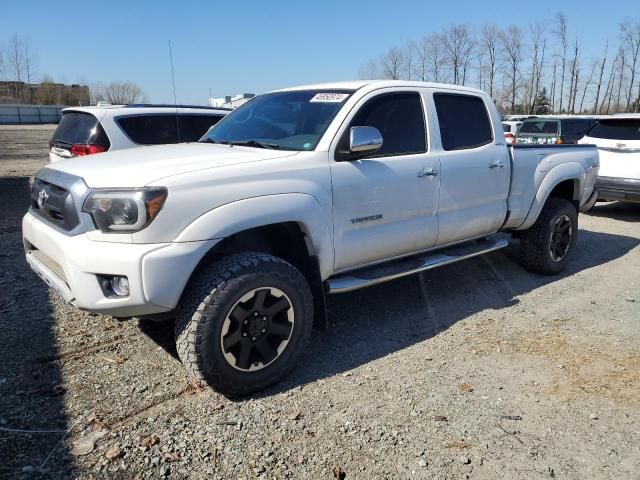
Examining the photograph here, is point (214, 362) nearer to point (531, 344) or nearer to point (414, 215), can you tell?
point (414, 215)

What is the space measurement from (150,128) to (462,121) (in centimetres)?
422

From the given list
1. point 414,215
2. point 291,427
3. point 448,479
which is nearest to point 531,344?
point 414,215

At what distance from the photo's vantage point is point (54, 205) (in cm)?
322

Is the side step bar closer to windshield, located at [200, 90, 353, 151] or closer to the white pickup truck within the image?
the white pickup truck

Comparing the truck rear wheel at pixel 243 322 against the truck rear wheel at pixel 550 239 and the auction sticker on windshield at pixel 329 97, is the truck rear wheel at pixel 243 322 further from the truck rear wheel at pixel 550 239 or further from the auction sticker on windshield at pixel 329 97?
the truck rear wheel at pixel 550 239

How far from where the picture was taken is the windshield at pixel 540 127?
45.9 feet

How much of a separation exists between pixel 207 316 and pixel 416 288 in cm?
281

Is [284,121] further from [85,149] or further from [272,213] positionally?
[85,149]

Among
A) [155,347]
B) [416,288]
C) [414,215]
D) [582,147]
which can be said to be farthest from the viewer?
[582,147]

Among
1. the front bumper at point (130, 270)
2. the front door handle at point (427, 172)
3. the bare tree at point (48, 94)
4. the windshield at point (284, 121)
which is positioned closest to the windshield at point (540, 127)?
the front door handle at point (427, 172)

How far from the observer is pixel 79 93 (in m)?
79.0

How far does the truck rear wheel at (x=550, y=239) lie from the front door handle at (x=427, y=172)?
1975mm

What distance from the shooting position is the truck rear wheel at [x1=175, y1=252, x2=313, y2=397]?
302 cm

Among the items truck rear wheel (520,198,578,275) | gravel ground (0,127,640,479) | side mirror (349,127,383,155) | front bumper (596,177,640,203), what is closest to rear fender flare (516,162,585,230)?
truck rear wheel (520,198,578,275)
